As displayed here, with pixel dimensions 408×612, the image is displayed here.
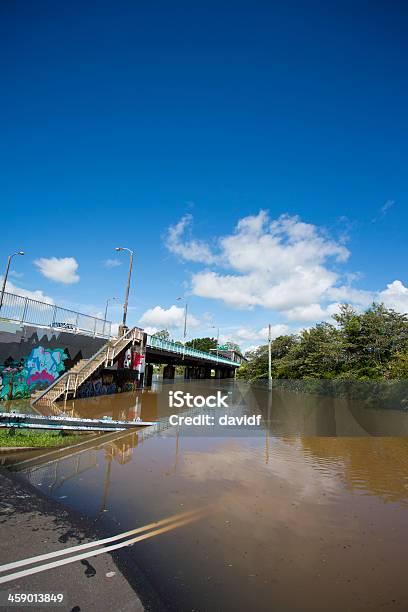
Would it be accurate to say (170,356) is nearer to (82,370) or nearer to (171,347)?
(171,347)

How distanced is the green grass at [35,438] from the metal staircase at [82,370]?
7.56 m

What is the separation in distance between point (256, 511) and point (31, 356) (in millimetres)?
18925

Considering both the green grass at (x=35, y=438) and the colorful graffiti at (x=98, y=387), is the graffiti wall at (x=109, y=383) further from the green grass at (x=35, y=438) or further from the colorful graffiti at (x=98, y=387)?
the green grass at (x=35, y=438)

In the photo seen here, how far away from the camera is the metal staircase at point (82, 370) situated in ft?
67.3

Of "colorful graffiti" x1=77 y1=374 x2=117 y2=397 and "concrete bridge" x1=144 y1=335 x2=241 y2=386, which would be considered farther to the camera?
"concrete bridge" x1=144 y1=335 x2=241 y2=386

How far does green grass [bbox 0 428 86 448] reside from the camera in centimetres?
1057

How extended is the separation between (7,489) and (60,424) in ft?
19.6

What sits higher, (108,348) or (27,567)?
(108,348)

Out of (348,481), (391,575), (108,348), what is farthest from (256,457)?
(108,348)

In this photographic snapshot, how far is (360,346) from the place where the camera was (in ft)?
87.8

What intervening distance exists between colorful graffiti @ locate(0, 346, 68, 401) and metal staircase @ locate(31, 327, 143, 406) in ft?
2.43

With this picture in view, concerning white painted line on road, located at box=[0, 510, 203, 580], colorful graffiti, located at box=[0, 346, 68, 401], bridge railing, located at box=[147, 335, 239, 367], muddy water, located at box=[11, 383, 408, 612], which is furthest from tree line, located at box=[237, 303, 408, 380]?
colorful graffiti, located at box=[0, 346, 68, 401]

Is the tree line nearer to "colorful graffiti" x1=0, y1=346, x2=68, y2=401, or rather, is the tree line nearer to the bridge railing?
the bridge railing

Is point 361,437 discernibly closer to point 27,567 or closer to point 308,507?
point 308,507
